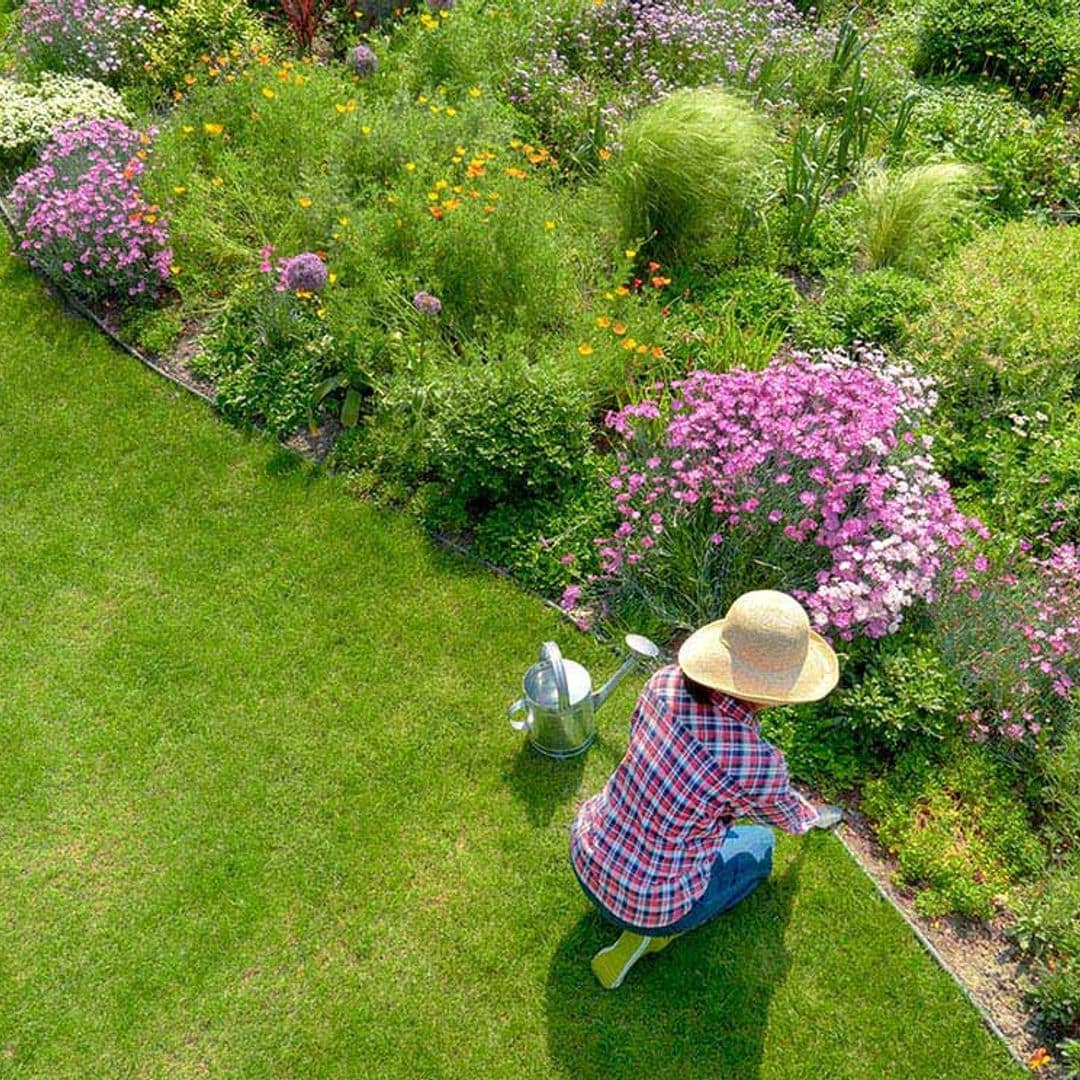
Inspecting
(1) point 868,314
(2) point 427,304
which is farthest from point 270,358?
(1) point 868,314

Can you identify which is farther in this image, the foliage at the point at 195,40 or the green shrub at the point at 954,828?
the foliage at the point at 195,40

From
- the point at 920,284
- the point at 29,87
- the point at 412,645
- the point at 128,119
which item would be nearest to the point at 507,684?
the point at 412,645

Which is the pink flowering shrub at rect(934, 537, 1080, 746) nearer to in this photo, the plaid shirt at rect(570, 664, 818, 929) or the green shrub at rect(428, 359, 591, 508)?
the plaid shirt at rect(570, 664, 818, 929)

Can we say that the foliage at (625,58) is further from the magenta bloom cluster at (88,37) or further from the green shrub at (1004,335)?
the magenta bloom cluster at (88,37)

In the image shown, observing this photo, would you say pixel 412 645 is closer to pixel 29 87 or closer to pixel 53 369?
pixel 53 369

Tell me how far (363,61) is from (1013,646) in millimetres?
6318

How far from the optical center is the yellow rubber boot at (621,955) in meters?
3.71

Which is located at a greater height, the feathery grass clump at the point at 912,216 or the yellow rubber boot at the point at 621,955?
the feathery grass clump at the point at 912,216

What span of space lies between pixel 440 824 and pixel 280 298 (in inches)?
134

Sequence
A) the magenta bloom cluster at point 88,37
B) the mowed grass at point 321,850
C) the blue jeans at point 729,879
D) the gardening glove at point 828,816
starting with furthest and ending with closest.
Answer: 1. the magenta bloom cluster at point 88,37
2. the gardening glove at point 828,816
3. the mowed grass at point 321,850
4. the blue jeans at point 729,879

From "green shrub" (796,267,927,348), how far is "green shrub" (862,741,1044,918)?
2.70 m

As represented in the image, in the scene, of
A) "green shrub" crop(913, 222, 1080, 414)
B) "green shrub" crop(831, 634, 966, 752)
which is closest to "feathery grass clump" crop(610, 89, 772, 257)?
"green shrub" crop(913, 222, 1080, 414)

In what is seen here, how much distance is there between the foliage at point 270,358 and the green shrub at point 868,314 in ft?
9.83

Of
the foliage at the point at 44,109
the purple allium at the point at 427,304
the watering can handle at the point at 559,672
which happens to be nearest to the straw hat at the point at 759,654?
the watering can handle at the point at 559,672
